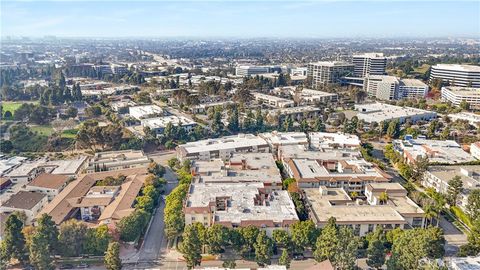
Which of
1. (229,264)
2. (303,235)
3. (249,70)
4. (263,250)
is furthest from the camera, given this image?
(249,70)

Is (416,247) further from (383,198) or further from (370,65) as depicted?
(370,65)

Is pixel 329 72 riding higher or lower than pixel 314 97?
higher

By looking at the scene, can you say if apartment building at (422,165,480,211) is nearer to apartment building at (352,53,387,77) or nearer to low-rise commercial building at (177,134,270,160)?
low-rise commercial building at (177,134,270,160)

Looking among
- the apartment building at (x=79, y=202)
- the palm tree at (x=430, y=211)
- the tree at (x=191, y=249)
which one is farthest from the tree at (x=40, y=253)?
the palm tree at (x=430, y=211)

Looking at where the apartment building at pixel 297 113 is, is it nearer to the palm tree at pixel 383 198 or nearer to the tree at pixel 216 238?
the palm tree at pixel 383 198

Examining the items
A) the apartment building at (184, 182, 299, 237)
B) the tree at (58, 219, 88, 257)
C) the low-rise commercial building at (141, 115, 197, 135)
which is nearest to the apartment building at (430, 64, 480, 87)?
the low-rise commercial building at (141, 115, 197, 135)

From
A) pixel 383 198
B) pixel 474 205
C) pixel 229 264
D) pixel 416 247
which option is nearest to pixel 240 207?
pixel 229 264

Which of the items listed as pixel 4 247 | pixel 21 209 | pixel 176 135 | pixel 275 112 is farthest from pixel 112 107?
pixel 4 247
